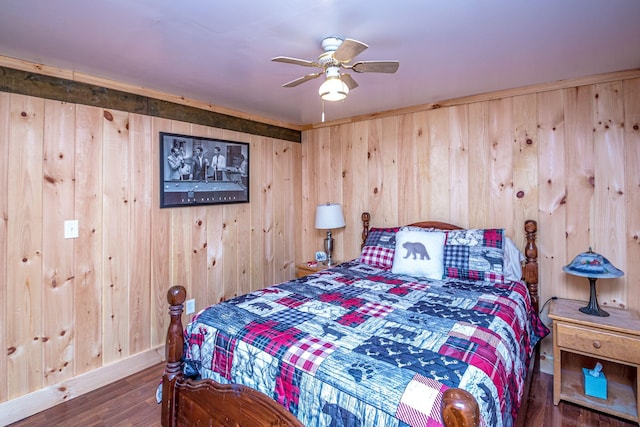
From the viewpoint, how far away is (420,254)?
2508 millimetres

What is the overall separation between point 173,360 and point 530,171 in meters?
2.87

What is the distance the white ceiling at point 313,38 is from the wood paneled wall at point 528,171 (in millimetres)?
270

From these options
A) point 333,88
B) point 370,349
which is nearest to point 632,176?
point 333,88

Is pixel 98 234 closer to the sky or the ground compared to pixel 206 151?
closer to the ground

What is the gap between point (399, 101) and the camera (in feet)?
9.82

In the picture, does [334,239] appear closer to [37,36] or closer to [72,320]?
[72,320]

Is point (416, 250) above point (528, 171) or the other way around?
the other way around

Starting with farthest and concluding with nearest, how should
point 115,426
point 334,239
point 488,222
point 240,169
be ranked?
point 334,239 < point 240,169 < point 488,222 < point 115,426

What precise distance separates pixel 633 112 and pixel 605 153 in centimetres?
31

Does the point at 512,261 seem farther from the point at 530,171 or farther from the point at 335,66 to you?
the point at 335,66

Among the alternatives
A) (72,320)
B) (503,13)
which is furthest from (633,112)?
(72,320)

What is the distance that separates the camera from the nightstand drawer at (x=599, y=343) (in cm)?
189

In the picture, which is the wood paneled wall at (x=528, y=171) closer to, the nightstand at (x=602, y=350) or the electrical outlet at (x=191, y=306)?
the nightstand at (x=602, y=350)

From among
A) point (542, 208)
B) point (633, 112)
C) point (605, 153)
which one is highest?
point (633, 112)
